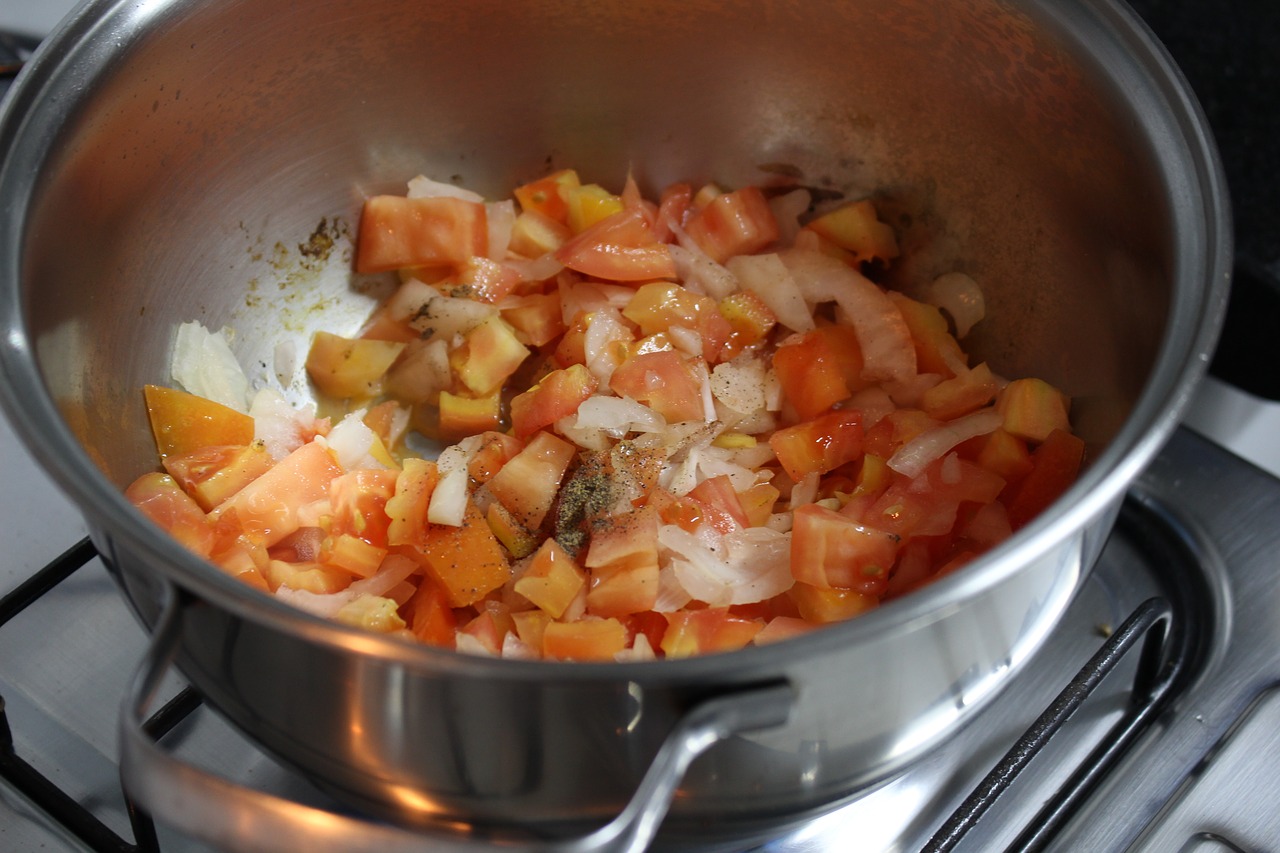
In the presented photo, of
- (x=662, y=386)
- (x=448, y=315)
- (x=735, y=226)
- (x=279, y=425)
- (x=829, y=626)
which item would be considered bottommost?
(x=279, y=425)

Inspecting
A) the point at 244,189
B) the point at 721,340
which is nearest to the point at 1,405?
the point at 244,189

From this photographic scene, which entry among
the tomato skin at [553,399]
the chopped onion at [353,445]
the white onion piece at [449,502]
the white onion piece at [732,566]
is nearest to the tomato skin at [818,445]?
the white onion piece at [732,566]

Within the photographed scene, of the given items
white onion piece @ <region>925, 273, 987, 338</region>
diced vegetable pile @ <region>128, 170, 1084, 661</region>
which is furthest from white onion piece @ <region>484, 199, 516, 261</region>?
white onion piece @ <region>925, 273, 987, 338</region>

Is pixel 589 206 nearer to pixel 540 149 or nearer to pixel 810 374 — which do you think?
pixel 540 149

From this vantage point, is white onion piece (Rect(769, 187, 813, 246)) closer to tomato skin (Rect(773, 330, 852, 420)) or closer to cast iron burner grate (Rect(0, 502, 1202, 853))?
tomato skin (Rect(773, 330, 852, 420))

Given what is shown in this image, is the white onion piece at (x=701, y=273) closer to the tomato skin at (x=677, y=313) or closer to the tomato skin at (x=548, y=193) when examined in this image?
the tomato skin at (x=677, y=313)

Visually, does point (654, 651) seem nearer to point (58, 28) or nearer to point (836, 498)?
point (836, 498)

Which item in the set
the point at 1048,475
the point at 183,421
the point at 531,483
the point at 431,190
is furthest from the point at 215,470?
the point at 1048,475
